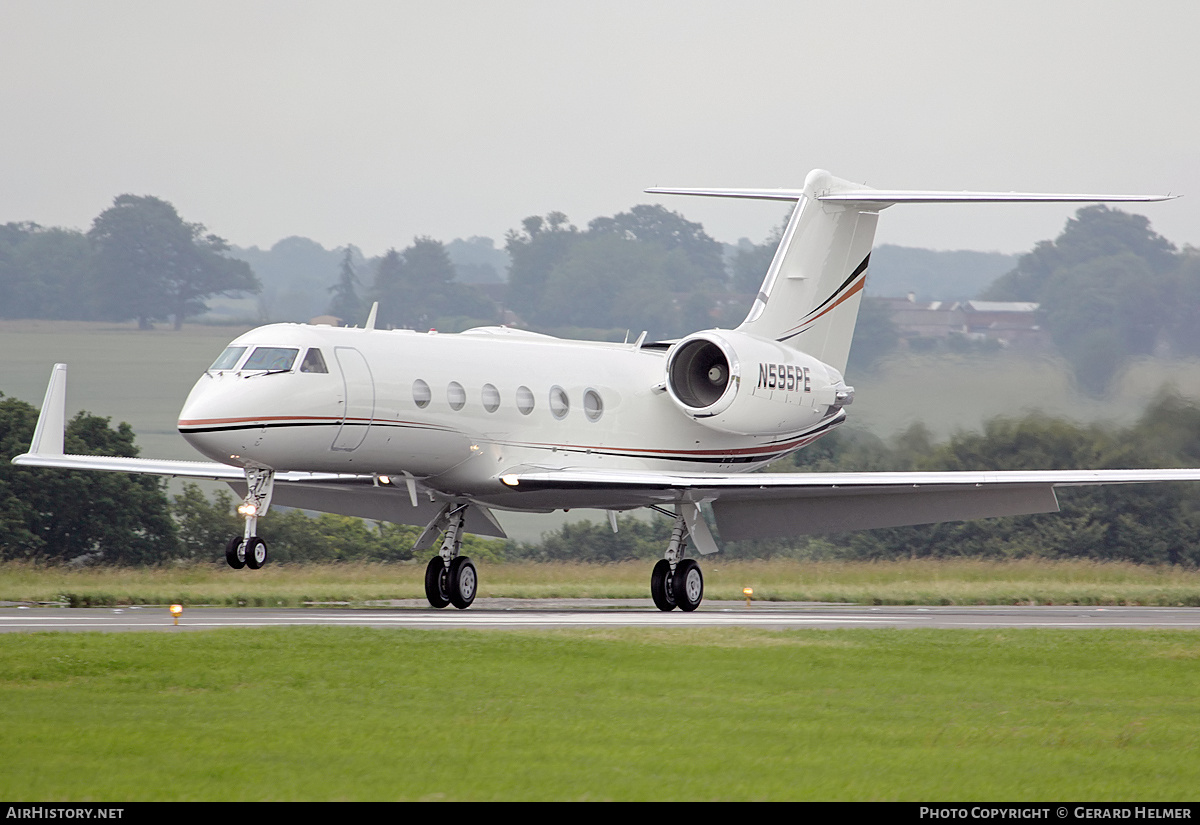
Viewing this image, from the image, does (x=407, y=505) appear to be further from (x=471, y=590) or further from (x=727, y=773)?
(x=727, y=773)

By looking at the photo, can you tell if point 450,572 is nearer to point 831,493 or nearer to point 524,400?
point 524,400

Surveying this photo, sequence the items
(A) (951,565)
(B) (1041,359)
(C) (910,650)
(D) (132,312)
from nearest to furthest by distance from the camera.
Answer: (C) (910,650) → (A) (951,565) → (B) (1041,359) → (D) (132,312)

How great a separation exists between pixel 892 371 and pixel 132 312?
36.3m

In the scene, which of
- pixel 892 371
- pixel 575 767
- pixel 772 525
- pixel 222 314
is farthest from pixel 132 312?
pixel 575 767

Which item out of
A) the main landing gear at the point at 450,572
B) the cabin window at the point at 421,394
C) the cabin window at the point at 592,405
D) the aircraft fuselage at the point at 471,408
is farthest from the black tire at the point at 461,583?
the cabin window at the point at 421,394

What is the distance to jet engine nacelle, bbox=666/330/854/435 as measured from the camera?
23.5m

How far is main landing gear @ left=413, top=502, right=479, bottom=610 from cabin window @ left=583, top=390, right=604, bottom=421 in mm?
2260

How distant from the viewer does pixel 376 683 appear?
1245 centimetres

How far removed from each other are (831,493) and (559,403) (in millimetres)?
4080

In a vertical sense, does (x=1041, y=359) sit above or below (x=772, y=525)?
above

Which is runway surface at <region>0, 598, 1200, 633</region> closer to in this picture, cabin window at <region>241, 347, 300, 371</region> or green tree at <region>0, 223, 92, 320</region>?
cabin window at <region>241, 347, 300, 371</region>

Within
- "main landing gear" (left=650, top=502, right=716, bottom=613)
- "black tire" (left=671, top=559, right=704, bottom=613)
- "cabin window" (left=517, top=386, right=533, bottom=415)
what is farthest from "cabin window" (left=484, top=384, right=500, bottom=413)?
"black tire" (left=671, top=559, right=704, bottom=613)
